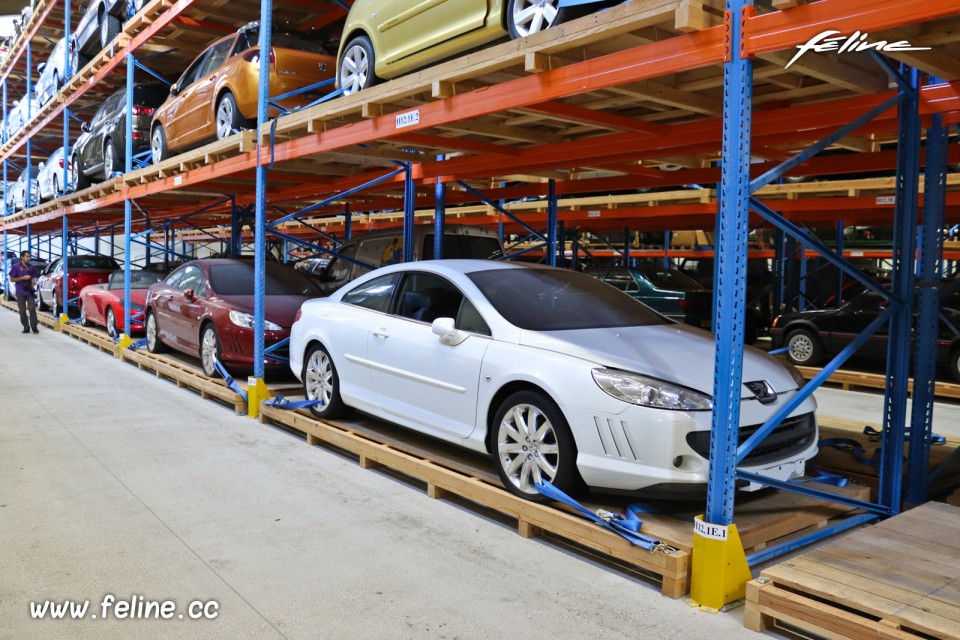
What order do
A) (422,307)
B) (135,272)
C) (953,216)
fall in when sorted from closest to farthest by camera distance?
(422,307)
(953,216)
(135,272)

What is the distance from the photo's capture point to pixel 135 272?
1364 cm

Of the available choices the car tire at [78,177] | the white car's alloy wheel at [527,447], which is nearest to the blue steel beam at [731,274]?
the white car's alloy wheel at [527,447]

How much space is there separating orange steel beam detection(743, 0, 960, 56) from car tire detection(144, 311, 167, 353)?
355 inches

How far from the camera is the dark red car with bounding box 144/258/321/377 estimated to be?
8188mm

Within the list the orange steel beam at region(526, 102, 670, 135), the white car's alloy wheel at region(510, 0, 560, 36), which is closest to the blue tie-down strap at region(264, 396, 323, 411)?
the orange steel beam at region(526, 102, 670, 135)

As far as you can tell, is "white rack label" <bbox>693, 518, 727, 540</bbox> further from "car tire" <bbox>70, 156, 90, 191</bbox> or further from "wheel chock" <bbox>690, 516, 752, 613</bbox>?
"car tire" <bbox>70, 156, 90, 191</bbox>

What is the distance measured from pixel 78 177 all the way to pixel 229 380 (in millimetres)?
9180

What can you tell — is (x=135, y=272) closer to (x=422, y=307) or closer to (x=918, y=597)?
(x=422, y=307)

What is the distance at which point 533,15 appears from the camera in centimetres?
477

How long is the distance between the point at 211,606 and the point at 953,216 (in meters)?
12.4

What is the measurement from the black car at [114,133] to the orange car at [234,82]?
1902 millimetres

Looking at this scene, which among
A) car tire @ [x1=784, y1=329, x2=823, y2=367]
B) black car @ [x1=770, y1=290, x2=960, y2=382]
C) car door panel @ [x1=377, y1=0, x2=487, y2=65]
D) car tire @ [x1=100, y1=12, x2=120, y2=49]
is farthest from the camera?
car tire @ [x1=100, y1=12, x2=120, y2=49]

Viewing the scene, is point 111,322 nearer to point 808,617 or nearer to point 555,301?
point 555,301

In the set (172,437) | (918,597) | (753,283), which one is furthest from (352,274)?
(753,283)
